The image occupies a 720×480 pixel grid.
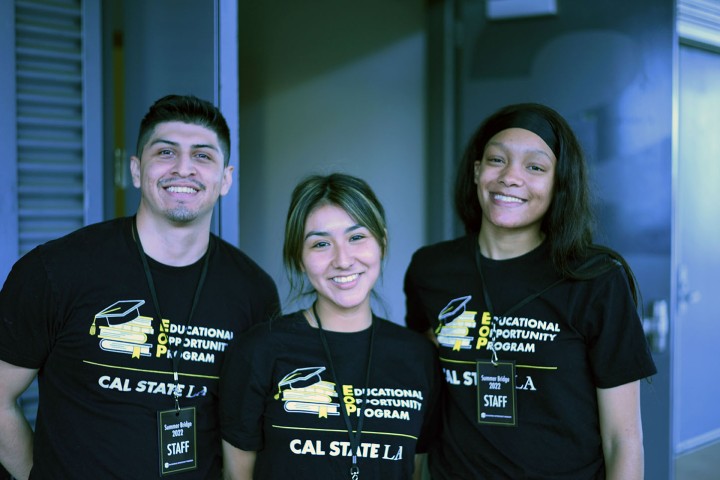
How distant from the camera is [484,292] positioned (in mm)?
1814

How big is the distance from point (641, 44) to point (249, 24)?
5.64ft

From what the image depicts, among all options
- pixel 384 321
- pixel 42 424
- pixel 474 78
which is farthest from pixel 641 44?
pixel 42 424

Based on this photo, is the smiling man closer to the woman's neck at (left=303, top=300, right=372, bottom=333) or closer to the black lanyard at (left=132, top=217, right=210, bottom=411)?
the black lanyard at (left=132, top=217, right=210, bottom=411)

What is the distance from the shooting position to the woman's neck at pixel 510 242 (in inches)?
73.1

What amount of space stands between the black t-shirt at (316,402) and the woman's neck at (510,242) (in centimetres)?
39

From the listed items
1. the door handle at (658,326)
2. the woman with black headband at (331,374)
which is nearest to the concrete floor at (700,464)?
the door handle at (658,326)

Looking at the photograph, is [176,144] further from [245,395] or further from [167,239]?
[245,395]

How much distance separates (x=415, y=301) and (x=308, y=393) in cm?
58

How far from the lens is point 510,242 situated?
1.86 metres

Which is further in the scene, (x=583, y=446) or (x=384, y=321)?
(x=384, y=321)

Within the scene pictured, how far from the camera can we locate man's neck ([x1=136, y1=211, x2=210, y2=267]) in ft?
5.88

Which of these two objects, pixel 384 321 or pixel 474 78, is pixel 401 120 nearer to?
pixel 474 78

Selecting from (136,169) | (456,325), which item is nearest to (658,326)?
(456,325)

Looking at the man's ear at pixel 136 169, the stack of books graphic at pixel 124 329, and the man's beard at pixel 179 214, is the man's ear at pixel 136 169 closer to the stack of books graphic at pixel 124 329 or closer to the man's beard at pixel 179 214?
the man's beard at pixel 179 214
